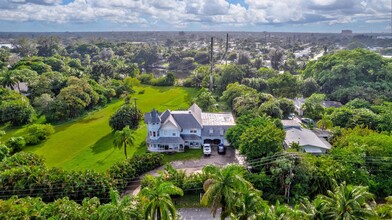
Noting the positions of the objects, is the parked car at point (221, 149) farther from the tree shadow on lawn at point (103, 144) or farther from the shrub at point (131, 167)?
the tree shadow on lawn at point (103, 144)

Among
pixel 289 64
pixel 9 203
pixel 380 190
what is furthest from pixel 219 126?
pixel 289 64

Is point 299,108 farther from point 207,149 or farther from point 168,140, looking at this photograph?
point 168,140

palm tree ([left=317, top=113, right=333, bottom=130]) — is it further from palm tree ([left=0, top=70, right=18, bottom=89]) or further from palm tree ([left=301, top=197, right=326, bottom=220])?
palm tree ([left=0, top=70, right=18, bottom=89])

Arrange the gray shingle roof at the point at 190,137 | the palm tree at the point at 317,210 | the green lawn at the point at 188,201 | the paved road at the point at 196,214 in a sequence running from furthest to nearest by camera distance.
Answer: the gray shingle roof at the point at 190,137 → the green lawn at the point at 188,201 → the paved road at the point at 196,214 → the palm tree at the point at 317,210

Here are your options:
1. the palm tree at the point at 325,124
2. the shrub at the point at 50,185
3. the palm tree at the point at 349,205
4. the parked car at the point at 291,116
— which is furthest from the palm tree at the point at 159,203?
the parked car at the point at 291,116

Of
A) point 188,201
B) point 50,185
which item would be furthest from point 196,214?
point 50,185
